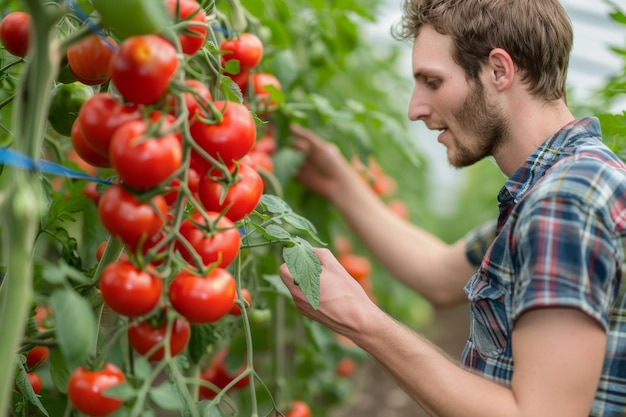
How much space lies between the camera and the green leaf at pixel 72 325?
63cm

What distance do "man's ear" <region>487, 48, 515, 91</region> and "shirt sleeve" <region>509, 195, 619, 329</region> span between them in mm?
355

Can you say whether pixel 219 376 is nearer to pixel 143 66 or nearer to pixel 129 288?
pixel 129 288

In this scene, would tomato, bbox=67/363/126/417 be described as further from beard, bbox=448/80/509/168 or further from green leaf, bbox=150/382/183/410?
beard, bbox=448/80/509/168

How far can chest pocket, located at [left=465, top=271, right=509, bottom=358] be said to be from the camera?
115cm

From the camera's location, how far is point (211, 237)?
Result: 30.1 inches

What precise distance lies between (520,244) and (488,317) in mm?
192

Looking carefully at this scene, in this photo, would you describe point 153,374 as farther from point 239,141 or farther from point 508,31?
point 508,31

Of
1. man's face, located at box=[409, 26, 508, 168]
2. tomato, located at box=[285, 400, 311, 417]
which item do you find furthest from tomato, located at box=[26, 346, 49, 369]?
man's face, located at box=[409, 26, 508, 168]

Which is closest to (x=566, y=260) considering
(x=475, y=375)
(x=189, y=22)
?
(x=475, y=375)

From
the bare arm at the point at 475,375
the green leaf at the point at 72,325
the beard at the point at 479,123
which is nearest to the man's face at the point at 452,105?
the beard at the point at 479,123

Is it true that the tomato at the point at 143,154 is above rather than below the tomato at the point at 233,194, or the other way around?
above

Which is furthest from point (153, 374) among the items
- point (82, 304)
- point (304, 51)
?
point (304, 51)

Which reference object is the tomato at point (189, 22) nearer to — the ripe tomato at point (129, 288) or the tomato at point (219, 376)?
the ripe tomato at point (129, 288)

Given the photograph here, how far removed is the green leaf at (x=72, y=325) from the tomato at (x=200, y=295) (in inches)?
4.3
